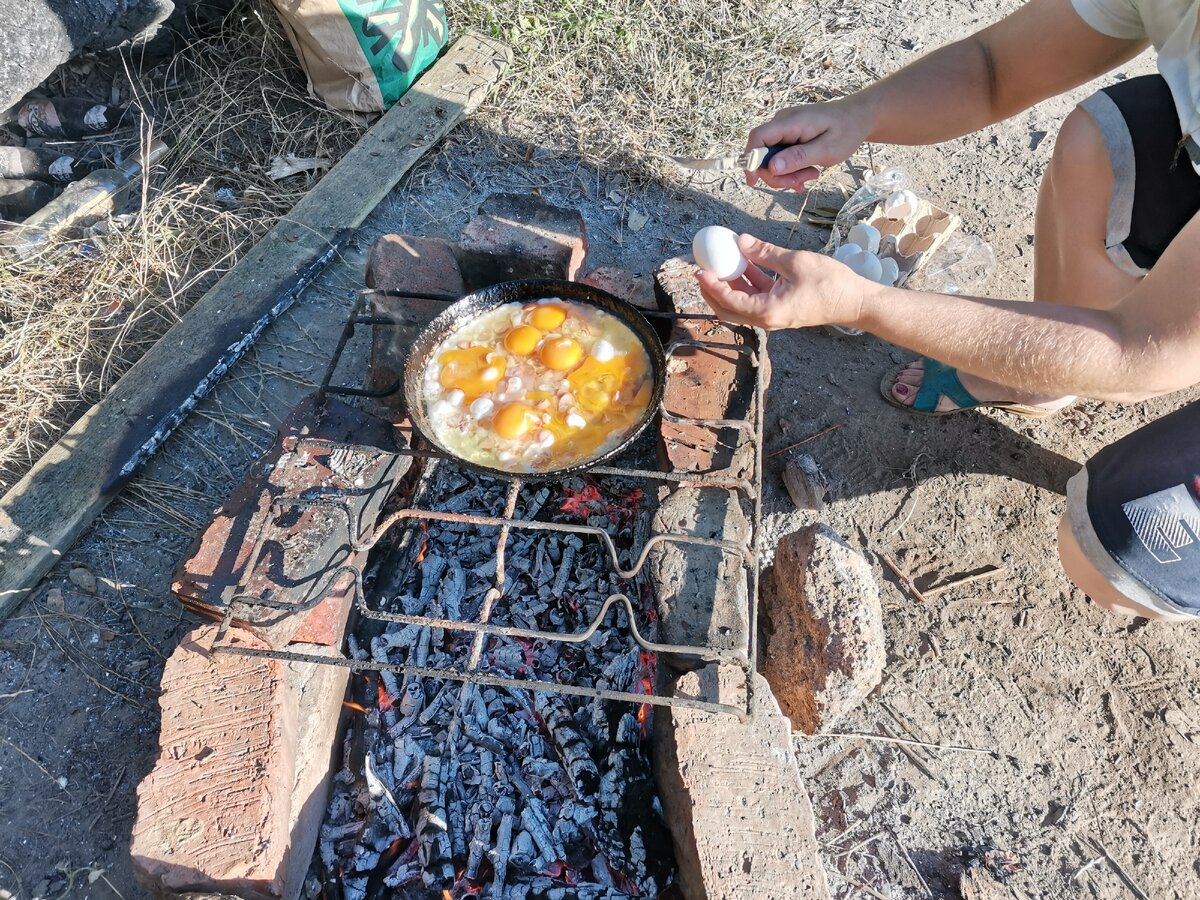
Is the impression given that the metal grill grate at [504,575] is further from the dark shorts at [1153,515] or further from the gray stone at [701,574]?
the dark shorts at [1153,515]

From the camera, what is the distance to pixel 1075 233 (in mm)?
2754

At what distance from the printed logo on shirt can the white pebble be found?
1.68m

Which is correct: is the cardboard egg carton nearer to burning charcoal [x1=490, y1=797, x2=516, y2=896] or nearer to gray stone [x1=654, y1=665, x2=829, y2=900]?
gray stone [x1=654, y1=665, x2=829, y2=900]

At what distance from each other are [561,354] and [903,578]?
1621mm

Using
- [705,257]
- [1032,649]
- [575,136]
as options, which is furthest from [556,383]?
[575,136]

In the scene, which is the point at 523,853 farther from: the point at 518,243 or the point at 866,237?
the point at 866,237

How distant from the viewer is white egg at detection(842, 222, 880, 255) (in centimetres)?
337

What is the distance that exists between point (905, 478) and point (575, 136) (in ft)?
8.63

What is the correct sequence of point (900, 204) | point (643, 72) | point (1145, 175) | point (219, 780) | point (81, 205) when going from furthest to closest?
point (643, 72), point (81, 205), point (900, 204), point (1145, 175), point (219, 780)

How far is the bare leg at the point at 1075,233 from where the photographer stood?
2.62 m

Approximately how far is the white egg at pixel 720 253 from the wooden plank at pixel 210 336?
6.97 feet

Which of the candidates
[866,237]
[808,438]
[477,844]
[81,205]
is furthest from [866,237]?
[81,205]

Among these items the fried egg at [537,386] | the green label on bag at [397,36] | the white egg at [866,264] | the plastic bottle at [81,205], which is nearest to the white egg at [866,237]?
the white egg at [866,264]

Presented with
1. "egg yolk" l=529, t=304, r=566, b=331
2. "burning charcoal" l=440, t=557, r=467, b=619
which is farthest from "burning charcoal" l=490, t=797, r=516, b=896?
"egg yolk" l=529, t=304, r=566, b=331
